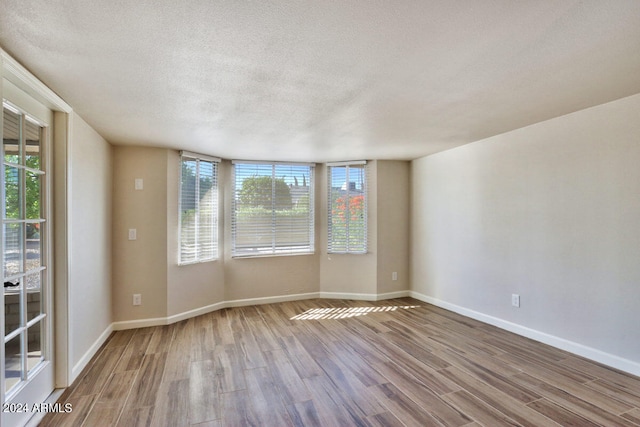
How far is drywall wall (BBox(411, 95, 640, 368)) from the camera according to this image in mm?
2480

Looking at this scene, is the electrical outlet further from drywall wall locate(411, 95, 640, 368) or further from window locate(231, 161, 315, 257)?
Result: window locate(231, 161, 315, 257)

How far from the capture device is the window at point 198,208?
3.93 m

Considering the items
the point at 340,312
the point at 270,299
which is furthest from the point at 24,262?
the point at 340,312

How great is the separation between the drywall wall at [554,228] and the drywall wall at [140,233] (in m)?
3.71

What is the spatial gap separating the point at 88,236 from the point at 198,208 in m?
1.39

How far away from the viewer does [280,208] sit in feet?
15.4

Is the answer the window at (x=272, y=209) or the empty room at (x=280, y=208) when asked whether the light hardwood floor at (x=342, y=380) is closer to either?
the empty room at (x=280, y=208)

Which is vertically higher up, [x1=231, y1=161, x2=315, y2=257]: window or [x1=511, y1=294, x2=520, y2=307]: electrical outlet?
[x1=231, y1=161, x2=315, y2=257]: window

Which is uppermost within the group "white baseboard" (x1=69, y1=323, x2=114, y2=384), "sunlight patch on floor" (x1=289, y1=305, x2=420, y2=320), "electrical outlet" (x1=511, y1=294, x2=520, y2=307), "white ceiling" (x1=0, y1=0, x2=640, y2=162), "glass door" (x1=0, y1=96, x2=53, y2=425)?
"white ceiling" (x1=0, y1=0, x2=640, y2=162)

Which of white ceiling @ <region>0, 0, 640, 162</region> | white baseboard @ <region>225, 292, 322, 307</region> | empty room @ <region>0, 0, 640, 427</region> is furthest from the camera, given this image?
white baseboard @ <region>225, 292, 322, 307</region>

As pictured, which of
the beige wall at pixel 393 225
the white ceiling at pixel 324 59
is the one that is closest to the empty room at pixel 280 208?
the white ceiling at pixel 324 59

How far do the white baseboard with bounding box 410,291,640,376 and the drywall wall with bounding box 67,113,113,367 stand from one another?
412 centimetres

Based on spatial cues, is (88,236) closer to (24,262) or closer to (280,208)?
(24,262)

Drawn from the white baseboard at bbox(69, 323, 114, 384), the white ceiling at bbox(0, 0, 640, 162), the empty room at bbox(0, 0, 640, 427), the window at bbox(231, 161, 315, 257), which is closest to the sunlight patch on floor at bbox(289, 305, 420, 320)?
the empty room at bbox(0, 0, 640, 427)
